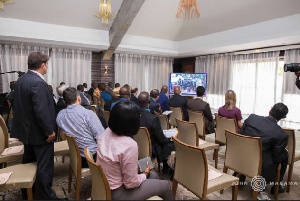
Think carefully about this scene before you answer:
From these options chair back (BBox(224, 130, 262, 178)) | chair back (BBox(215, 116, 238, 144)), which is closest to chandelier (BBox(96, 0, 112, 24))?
chair back (BBox(215, 116, 238, 144))

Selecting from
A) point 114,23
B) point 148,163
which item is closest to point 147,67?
point 114,23

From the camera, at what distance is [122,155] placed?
50.0 inches

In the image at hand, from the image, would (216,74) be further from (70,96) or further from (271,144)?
(70,96)

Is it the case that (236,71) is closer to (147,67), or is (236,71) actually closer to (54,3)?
(147,67)

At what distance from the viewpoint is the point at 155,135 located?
2502 mm

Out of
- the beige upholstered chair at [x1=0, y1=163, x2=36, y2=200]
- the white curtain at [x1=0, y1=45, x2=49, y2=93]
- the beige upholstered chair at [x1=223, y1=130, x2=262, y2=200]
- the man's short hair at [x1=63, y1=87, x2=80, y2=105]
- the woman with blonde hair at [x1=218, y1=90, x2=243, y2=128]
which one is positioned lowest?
the beige upholstered chair at [x1=0, y1=163, x2=36, y2=200]

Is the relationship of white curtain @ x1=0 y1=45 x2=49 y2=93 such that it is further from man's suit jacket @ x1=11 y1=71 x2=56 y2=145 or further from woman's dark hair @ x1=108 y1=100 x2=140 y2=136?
woman's dark hair @ x1=108 y1=100 x2=140 y2=136

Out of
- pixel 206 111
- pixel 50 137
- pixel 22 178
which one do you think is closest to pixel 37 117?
pixel 50 137

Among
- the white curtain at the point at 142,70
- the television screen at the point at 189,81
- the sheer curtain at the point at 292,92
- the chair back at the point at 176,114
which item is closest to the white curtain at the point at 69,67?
the white curtain at the point at 142,70

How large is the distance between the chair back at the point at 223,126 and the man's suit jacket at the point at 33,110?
2.34 metres

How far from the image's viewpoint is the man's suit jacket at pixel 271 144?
6.78 ft

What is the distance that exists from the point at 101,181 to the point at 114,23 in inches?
212

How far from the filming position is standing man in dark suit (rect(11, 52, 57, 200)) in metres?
1.86

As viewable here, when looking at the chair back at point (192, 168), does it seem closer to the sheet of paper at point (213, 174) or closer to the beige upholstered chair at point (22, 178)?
the sheet of paper at point (213, 174)
